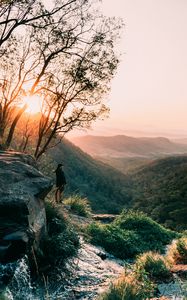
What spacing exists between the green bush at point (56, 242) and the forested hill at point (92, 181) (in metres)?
58.8

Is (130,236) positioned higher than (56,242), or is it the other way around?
(56,242)

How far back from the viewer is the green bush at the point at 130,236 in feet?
54.7

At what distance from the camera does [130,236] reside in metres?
18.2

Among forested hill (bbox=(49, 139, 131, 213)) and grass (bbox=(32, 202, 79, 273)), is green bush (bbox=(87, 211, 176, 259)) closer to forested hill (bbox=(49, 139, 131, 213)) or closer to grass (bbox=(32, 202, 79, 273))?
grass (bbox=(32, 202, 79, 273))

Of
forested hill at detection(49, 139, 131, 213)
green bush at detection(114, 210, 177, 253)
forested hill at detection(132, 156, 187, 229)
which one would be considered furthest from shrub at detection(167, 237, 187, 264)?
forested hill at detection(49, 139, 131, 213)

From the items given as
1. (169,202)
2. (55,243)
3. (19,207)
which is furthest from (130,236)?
(169,202)

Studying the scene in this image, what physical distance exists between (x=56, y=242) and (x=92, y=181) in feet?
258

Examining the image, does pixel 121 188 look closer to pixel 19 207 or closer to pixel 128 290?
pixel 19 207

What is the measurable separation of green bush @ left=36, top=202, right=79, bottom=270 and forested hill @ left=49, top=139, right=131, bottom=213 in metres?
58.8

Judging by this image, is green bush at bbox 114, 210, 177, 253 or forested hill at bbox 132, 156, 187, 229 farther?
forested hill at bbox 132, 156, 187, 229

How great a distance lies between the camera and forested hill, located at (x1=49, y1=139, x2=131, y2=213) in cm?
8049

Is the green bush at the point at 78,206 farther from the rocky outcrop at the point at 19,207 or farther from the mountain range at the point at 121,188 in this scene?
the mountain range at the point at 121,188

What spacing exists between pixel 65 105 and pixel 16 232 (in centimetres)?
2018

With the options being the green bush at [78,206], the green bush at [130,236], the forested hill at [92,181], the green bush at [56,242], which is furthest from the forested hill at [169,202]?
the green bush at [56,242]
